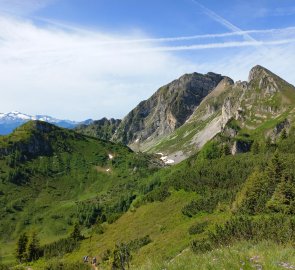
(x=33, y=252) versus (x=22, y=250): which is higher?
(x=22, y=250)

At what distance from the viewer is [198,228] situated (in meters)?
93.9

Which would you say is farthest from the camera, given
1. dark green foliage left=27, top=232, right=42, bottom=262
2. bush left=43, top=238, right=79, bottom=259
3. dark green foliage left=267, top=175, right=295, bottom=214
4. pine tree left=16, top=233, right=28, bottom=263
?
pine tree left=16, top=233, right=28, bottom=263

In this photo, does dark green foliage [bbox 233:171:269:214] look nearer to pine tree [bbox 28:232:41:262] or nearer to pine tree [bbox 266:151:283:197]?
pine tree [bbox 266:151:283:197]

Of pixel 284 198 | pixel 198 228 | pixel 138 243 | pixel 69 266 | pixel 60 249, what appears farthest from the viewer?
pixel 60 249

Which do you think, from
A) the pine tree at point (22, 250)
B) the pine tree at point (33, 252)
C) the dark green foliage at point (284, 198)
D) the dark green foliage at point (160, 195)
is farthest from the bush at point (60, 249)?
the dark green foliage at point (284, 198)

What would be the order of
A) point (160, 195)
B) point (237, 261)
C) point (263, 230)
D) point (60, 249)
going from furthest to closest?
1. point (60, 249)
2. point (160, 195)
3. point (263, 230)
4. point (237, 261)

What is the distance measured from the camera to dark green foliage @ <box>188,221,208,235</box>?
3631 inches

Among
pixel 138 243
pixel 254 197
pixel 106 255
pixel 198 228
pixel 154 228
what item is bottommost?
pixel 106 255

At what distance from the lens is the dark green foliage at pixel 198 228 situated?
9224 cm

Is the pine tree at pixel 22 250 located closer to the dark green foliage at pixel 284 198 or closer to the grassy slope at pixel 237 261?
the dark green foliage at pixel 284 198

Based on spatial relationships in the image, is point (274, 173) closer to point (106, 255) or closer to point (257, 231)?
point (257, 231)

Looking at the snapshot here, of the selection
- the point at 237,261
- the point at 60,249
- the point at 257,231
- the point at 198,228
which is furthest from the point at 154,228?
the point at 237,261

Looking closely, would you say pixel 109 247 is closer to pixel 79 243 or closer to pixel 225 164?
pixel 79 243

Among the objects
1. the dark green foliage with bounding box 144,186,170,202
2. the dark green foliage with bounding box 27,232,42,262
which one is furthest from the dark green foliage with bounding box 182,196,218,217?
the dark green foliage with bounding box 27,232,42,262
